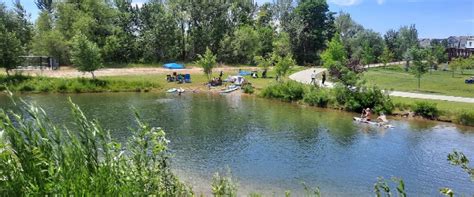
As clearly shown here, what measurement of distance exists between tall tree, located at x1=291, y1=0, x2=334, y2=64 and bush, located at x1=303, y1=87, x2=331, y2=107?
2165 inches

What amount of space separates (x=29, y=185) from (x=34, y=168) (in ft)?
0.85

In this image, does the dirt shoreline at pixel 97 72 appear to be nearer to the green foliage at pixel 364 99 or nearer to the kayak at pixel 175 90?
the kayak at pixel 175 90

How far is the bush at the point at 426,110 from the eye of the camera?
39.4 m

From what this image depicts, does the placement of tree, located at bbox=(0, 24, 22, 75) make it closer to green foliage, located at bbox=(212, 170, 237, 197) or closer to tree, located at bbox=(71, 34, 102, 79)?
tree, located at bbox=(71, 34, 102, 79)

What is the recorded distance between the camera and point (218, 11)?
9394 cm

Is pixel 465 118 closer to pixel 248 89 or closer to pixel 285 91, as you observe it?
pixel 285 91

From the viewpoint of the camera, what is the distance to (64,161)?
6.45 metres

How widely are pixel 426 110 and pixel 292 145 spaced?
17717 millimetres

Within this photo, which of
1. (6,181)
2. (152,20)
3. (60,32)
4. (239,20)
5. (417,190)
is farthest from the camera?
(239,20)

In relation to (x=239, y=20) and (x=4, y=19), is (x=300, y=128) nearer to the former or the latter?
(x=4, y=19)

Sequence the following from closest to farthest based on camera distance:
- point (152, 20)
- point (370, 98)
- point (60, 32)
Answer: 1. point (370, 98)
2. point (60, 32)
3. point (152, 20)

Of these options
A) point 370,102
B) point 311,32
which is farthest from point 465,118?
point 311,32

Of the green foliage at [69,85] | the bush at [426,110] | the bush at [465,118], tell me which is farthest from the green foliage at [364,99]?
the green foliage at [69,85]

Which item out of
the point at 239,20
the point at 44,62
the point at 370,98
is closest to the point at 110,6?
the point at 44,62
